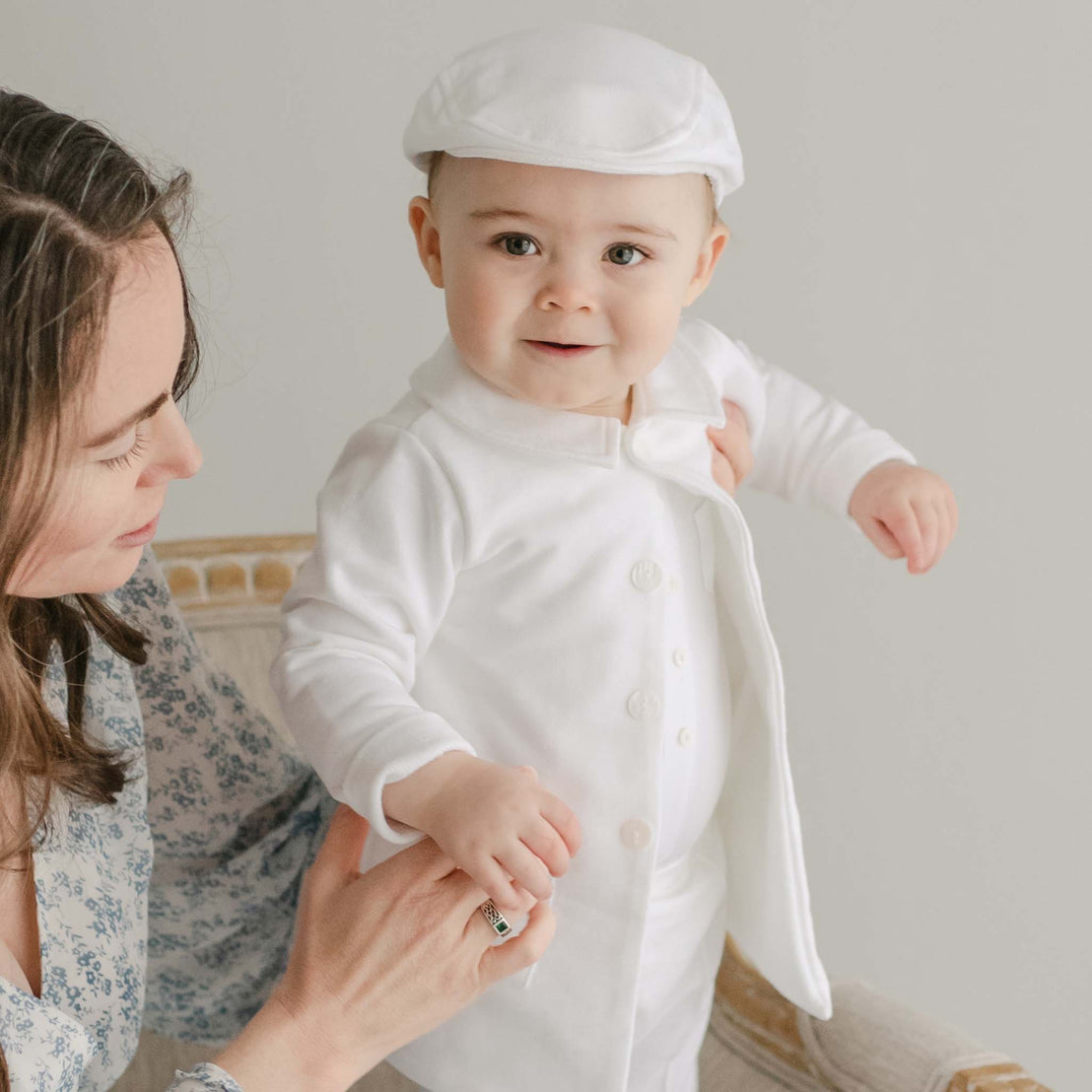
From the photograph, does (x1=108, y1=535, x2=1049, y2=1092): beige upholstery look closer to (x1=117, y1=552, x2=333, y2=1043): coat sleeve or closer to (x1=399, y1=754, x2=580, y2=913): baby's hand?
(x1=117, y1=552, x2=333, y2=1043): coat sleeve

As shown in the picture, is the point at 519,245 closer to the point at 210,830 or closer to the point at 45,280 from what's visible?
the point at 45,280

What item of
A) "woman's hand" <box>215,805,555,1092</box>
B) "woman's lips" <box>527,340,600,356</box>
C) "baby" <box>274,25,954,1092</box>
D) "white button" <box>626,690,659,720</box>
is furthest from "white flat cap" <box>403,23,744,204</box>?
"woman's hand" <box>215,805,555,1092</box>

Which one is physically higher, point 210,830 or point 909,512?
point 909,512

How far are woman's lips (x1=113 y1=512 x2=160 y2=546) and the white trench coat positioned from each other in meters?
0.11

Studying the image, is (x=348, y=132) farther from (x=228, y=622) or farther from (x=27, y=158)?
(x=27, y=158)

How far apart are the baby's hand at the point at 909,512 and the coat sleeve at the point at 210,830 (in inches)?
20.9

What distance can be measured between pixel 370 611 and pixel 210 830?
38 centimetres

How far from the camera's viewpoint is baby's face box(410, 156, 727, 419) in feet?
2.84

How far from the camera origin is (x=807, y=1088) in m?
1.13

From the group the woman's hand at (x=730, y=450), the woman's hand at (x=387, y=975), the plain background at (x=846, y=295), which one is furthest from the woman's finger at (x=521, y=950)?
the plain background at (x=846, y=295)

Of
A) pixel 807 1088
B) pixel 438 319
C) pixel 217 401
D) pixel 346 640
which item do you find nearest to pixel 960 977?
pixel 807 1088

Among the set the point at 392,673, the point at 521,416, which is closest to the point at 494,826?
the point at 392,673

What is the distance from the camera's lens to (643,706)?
935 mm

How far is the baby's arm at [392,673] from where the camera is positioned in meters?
0.85
